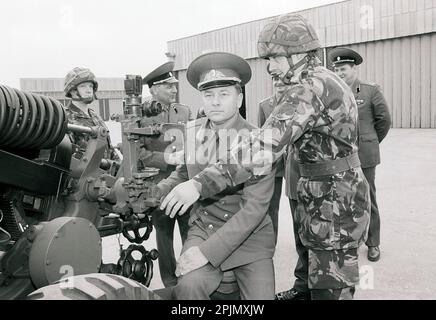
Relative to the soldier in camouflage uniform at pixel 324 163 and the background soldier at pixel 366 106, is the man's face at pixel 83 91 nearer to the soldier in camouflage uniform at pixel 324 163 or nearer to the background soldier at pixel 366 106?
the background soldier at pixel 366 106

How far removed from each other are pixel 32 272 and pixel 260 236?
1.21 meters

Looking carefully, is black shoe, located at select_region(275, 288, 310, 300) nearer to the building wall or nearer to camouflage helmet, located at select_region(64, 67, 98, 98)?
camouflage helmet, located at select_region(64, 67, 98, 98)

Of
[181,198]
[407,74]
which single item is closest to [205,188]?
[181,198]

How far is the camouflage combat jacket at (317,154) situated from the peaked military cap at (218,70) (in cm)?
44

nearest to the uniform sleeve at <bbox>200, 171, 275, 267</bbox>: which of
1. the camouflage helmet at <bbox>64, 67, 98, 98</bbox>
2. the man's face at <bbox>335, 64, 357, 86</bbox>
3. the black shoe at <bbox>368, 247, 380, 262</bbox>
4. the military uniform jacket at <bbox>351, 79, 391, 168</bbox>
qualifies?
the black shoe at <bbox>368, 247, 380, 262</bbox>

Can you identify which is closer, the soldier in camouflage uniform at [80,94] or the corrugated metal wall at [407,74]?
the soldier in camouflage uniform at [80,94]

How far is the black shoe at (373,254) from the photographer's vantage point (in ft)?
15.9

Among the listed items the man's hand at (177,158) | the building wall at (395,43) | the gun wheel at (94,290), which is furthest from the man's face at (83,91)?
the building wall at (395,43)

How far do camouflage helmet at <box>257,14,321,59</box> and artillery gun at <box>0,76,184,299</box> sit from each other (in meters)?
0.67

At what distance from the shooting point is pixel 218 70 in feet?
9.62

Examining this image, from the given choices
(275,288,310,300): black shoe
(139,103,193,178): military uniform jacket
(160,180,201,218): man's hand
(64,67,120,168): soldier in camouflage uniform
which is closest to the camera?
(160,180,201,218): man's hand

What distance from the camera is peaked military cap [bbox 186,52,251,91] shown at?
114 inches

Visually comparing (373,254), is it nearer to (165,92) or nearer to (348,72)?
(348,72)
